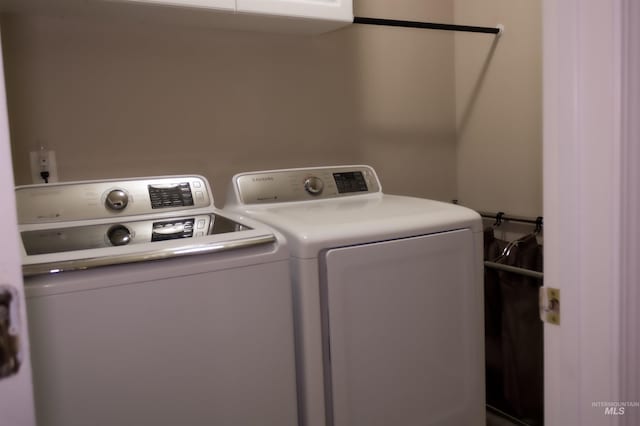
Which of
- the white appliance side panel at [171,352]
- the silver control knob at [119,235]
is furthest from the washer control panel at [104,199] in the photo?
the white appliance side panel at [171,352]

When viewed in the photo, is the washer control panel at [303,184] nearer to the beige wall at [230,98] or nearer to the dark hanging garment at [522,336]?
the beige wall at [230,98]

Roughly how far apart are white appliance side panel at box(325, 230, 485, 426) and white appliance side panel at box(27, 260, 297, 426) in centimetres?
16

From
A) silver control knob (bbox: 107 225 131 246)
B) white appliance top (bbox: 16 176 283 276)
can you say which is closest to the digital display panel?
white appliance top (bbox: 16 176 283 276)

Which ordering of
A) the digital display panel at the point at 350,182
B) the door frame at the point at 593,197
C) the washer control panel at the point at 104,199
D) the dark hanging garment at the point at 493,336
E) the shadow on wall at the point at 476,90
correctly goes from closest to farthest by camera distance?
the door frame at the point at 593,197 → the washer control panel at the point at 104,199 → the digital display panel at the point at 350,182 → the dark hanging garment at the point at 493,336 → the shadow on wall at the point at 476,90

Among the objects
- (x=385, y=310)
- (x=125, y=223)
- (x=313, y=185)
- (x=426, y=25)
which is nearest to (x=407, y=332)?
(x=385, y=310)

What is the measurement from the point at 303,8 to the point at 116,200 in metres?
0.89

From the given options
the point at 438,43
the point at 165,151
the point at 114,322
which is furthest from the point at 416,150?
the point at 114,322

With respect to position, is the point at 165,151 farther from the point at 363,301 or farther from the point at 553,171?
the point at 553,171

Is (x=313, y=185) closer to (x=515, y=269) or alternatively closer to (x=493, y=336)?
(x=515, y=269)

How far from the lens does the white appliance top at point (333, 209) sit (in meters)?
1.50

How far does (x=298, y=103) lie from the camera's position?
2.33 meters

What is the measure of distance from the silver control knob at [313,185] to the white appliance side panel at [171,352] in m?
0.65

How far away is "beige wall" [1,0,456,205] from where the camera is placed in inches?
72.2

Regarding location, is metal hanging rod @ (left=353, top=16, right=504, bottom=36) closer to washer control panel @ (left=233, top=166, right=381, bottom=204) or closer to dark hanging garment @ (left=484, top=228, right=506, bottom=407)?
washer control panel @ (left=233, top=166, right=381, bottom=204)
